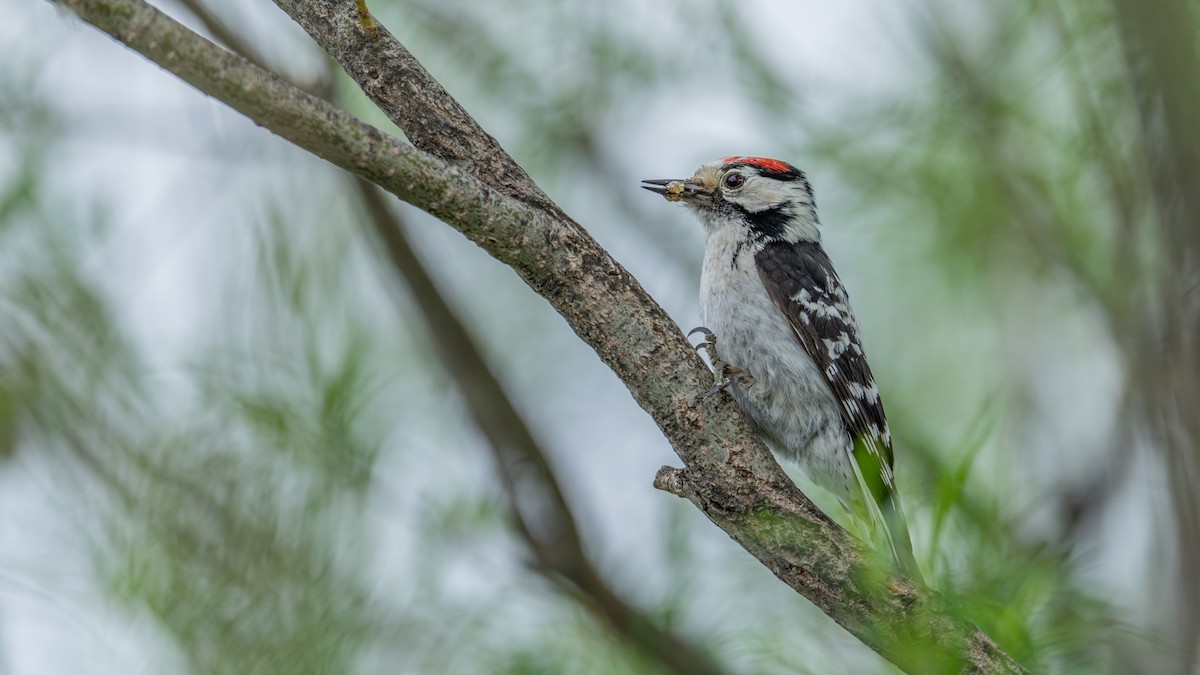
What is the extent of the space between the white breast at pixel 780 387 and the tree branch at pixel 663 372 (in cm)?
95

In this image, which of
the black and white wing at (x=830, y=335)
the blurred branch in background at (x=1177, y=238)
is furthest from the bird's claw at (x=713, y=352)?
the blurred branch in background at (x=1177, y=238)

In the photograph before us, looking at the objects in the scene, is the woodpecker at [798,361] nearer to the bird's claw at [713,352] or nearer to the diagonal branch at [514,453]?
the bird's claw at [713,352]

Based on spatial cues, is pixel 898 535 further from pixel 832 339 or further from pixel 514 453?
pixel 514 453

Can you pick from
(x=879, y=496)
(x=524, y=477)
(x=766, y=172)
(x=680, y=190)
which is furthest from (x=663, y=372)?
(x=766, y=172)

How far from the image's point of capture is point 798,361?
3.43 m

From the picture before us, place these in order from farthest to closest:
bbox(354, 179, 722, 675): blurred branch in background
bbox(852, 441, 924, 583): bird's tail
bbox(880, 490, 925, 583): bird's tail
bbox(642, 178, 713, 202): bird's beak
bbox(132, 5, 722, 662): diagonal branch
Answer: bbox(642, 178, 713, 202): bird's beak < bbox(132, 5, 722, 662): diagonal branch < bbox(354, 179, 722, 675): blurred branch in background < bbox(852, 441, 924, 583): bird's tail < bbox(880, 490, 925, 583): bird's tail

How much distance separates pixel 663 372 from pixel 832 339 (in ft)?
4.26

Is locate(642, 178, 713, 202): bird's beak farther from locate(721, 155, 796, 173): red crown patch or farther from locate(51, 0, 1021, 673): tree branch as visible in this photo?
locate(51, 0, 1021, 673): tree branch

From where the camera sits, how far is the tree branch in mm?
1818

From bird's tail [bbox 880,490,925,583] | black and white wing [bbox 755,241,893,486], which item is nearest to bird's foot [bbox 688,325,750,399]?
black and white wing [bbox 755,241,893,486]

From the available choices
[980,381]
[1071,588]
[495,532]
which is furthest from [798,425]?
[980,381]

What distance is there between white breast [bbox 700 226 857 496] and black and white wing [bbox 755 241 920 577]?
3 centimetres

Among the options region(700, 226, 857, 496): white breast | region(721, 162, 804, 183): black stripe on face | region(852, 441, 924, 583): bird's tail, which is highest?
region(721, 162, 804, 183): black stripe on face

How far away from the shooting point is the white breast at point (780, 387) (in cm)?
339
